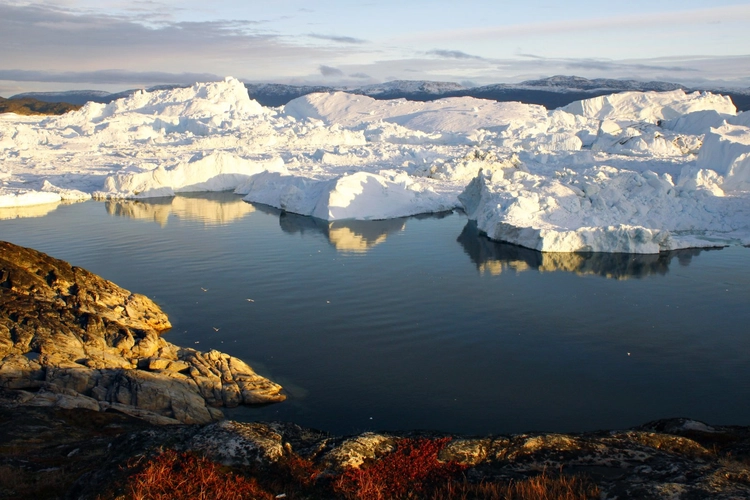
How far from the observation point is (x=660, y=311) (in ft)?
41.3

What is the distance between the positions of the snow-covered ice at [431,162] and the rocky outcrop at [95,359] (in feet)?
35.5

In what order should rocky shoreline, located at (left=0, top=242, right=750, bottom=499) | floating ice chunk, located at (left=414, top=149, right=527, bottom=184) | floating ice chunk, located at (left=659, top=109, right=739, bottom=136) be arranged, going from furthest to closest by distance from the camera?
→ floating ice chunk, located at (left=659, top=109, right=739, bottom=136), floating ice chunk, located at (left=414, top=149, right=527, bottom=184), rocky shoreline, located at (left=0, top=242, right=750, bottom=499)

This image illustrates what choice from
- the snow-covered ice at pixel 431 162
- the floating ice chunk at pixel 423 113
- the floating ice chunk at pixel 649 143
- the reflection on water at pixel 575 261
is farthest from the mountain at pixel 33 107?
the reflection on water at pixel 575 261

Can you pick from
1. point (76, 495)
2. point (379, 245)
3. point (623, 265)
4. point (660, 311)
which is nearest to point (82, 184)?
point (379, 245)

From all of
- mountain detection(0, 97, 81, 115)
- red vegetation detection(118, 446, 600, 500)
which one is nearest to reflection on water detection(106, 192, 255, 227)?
red vegetation detection(118, 446, 600, 500)

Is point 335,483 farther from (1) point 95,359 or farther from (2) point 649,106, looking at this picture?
(2) point 649,106

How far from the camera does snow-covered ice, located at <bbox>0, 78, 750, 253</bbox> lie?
1927 centimetres

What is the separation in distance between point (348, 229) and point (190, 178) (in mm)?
11661

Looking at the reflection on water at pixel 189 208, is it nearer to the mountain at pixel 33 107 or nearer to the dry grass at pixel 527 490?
the dry grass at pixel 527 490

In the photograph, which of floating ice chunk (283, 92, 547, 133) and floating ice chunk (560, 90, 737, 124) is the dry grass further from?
floating ice chunk (560, 90, 737, 124)

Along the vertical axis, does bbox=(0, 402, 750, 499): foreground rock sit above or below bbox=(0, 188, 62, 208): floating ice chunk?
above

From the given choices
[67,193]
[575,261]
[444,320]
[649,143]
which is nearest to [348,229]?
[575,261]

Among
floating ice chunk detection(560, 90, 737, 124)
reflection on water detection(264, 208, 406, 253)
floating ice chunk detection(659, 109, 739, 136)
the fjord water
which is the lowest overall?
the fjord water

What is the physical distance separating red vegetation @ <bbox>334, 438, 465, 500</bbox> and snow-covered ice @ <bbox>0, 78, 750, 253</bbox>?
1325cm
